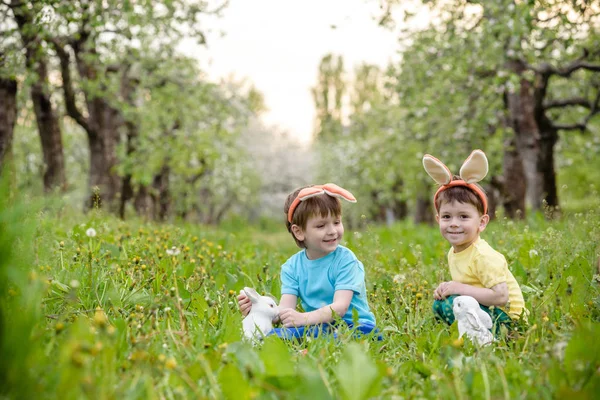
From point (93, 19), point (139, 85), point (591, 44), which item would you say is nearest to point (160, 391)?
point (93, 19)

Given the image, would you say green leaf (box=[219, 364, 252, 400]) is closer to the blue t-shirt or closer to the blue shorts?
the blue shorts

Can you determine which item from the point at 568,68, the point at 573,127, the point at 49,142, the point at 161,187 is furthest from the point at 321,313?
the point at 161,187

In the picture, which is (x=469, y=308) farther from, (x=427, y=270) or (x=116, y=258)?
(x=116, y=258)

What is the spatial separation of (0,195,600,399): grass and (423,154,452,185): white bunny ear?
65cm

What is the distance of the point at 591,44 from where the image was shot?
10.4 metres

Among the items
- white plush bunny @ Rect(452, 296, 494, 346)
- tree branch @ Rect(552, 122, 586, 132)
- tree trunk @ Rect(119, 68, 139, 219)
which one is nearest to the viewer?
white plush bunny @ Rect(452, 296, 494, 346)

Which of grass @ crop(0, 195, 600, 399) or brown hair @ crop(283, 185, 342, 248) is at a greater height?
brown hair @ crop(283, 185, 342, 248)

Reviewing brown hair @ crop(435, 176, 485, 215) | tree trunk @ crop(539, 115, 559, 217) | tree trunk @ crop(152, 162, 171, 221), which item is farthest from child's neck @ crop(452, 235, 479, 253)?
tree trunk @ crop(152, 162, 171, 221)

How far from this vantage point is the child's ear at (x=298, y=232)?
11.1ft

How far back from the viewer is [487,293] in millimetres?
3158

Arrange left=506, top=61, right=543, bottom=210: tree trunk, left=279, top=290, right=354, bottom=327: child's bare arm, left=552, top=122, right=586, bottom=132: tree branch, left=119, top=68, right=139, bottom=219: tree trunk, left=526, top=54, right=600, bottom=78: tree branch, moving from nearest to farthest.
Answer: left=279, top=290, right=354, bottom=327: child's bare arm < left=526, top=54, right=600, bottom=78: tree branch < left=506, top=61, right=543, bottom=210: tree trunk < left=552, top=122, right=586, bottom=132: tree branch < left=119, top=68, right=139, bottom=219: tree trunk

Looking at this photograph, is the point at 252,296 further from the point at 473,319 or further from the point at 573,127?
the point at 573,127

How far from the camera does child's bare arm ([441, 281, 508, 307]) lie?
10.3 feet

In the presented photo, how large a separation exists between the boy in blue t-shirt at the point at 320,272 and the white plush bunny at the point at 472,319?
0.51m
